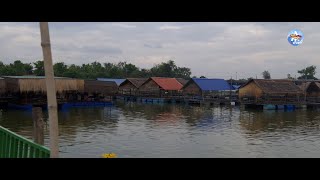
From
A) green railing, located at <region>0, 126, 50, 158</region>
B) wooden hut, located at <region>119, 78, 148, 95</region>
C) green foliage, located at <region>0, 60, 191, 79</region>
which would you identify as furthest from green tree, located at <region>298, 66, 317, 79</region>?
green railing, located at <region>0, 126, 50, 158</region>

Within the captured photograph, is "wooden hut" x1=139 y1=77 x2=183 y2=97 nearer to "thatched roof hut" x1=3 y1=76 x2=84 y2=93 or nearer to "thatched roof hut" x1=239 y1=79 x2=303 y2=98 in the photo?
"thatched roof hut" x1=239 y1=79 x2=303 y2=98

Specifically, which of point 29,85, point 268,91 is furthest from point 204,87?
point 29,85

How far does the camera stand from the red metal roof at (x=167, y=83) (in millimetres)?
46094

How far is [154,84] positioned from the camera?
4672cm

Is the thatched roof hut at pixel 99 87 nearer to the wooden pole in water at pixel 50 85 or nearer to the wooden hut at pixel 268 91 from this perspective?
the wooden hut at pixel 268 91

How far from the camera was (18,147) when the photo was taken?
437 cm

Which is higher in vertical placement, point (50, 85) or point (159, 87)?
point (50, 85)

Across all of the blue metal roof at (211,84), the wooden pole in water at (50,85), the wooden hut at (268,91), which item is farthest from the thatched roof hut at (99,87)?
the wooden pole in water at (50,85)

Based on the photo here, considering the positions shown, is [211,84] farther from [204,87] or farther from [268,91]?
[268,91]

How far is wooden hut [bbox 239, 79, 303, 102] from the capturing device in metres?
35.4

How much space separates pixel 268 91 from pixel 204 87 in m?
9.55
